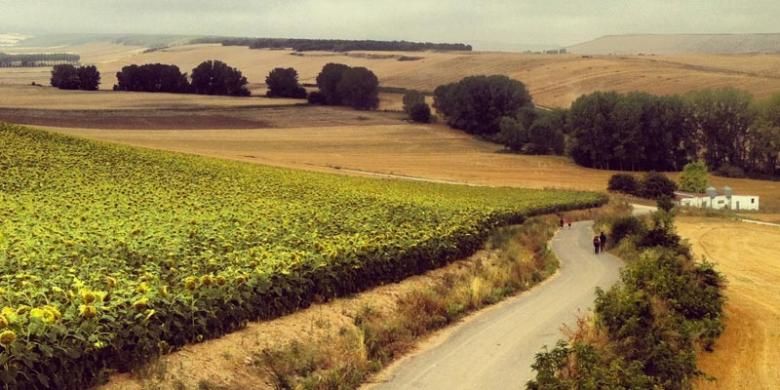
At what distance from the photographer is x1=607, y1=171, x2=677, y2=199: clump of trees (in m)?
73.6

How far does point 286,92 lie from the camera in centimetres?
13162

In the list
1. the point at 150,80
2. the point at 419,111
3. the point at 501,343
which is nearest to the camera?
the point at 501,343

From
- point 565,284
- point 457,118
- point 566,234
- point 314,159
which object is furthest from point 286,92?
point 565,284

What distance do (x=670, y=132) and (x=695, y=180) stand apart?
18864mm

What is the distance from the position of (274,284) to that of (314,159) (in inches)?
2417

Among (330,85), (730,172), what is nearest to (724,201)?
(730,172)

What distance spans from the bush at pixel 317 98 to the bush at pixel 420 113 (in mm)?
17017

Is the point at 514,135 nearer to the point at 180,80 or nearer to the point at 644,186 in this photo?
the point at 644,186

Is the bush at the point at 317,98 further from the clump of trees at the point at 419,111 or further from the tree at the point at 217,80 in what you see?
the clump of trees at the point at 419,111

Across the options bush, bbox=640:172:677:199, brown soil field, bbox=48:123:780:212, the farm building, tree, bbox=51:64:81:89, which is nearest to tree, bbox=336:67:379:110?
brown soil field, bbox=48:123:780:212

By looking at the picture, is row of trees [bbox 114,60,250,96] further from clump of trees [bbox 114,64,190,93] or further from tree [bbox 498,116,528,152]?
tree [bbox 498,116,528,152]

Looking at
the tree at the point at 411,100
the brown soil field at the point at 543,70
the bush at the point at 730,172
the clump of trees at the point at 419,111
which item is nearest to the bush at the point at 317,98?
the tree at the point at 411,100

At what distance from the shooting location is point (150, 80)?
123438 millimetres

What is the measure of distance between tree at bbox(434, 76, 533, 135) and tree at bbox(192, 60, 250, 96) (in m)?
33.7
